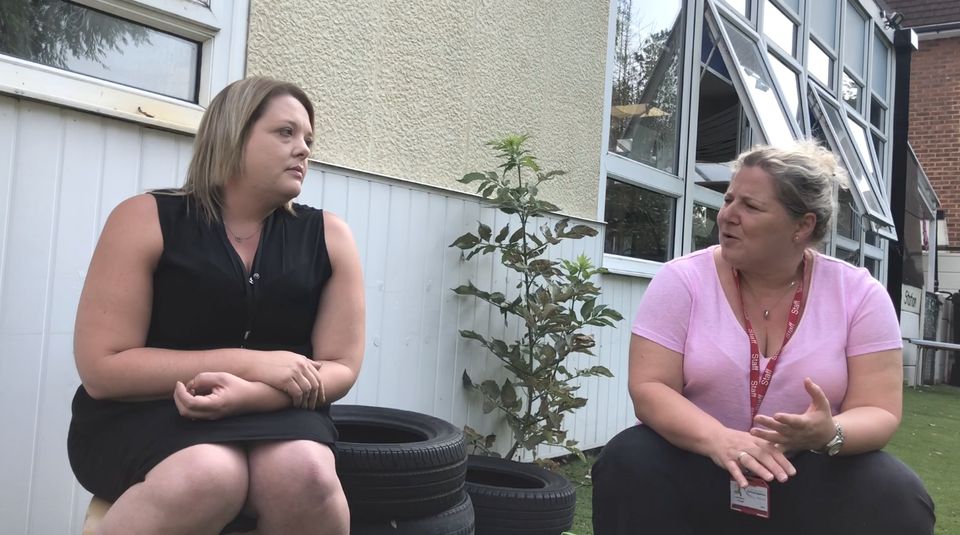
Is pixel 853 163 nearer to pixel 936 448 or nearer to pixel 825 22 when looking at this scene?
pixel 825 22

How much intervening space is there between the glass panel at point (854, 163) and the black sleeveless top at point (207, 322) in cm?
635

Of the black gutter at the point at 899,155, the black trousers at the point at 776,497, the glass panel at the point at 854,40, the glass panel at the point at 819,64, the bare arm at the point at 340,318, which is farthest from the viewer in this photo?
the black gutter at the point at 899,155

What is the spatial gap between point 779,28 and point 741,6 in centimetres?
A: 104

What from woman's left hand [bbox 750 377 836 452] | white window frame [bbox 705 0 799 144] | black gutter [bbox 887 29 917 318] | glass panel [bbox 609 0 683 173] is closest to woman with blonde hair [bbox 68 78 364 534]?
woman's left hand [bbox 750 377 836 452]

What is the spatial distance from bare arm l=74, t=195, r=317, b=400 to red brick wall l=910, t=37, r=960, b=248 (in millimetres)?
14940

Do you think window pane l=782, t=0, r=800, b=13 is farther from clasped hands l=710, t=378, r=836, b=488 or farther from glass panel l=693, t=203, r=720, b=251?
clasped hands l=710, t=378, r=836, b=488

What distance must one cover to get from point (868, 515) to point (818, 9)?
805 centimetres

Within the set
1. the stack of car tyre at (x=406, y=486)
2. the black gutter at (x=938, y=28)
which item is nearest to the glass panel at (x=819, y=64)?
the black gutter at (x=938, y=28)

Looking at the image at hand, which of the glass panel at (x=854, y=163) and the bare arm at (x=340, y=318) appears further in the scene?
the glass panel at (x=854, y=163)

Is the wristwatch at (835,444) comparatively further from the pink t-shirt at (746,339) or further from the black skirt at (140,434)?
the black skirt at (140,434)

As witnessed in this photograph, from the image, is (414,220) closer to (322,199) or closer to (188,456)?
(322,199)

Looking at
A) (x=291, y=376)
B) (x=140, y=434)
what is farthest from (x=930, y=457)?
(x=140, y=434)

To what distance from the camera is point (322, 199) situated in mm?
2658

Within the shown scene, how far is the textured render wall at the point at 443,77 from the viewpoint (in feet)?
8.77
